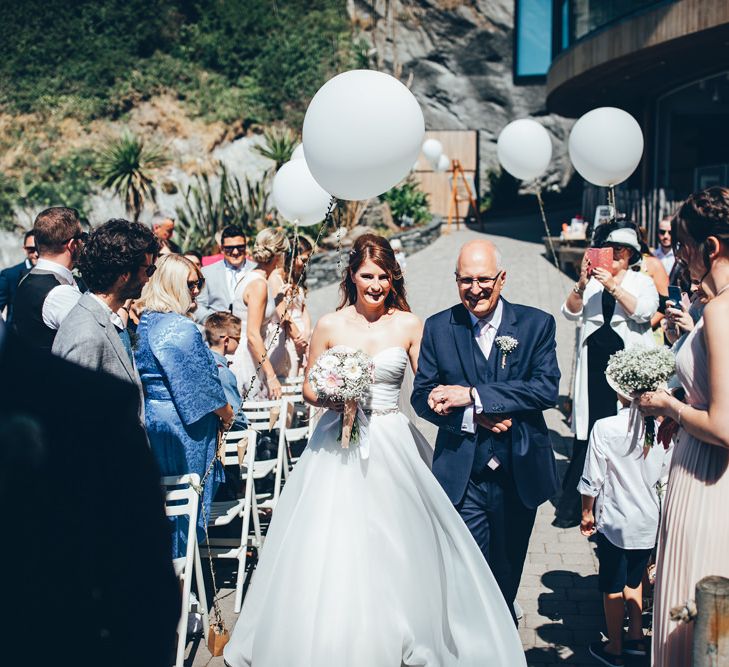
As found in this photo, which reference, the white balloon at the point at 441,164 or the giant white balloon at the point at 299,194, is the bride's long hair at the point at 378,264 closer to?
the giant white balloon at the point at 299,194

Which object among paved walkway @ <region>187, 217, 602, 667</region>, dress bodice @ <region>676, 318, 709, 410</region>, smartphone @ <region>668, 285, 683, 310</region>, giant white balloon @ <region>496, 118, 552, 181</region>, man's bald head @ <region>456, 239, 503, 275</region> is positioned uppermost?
giant white balloon @ <region>496, 118, 552, 181</region>

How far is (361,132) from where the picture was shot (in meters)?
4.77

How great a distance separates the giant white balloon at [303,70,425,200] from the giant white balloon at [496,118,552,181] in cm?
428

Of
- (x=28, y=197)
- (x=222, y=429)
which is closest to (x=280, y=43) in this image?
(x=28, y=197)

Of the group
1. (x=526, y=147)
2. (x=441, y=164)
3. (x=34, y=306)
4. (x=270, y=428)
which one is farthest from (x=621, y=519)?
(x=441, y=164)

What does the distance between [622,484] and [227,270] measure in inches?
181

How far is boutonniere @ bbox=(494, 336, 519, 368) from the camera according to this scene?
146 inches

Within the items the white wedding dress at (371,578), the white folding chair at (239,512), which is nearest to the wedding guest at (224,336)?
the white folding chair at (239,512)

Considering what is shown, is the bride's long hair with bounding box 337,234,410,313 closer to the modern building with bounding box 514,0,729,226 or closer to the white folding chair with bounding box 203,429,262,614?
the white folding chair with bounding box 203,429,262,614

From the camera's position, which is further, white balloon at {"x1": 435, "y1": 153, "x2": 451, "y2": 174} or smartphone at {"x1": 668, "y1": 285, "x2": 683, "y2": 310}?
white balloon at {"x1": 435, "y1": 153, "x2": 451, "y2": 174}

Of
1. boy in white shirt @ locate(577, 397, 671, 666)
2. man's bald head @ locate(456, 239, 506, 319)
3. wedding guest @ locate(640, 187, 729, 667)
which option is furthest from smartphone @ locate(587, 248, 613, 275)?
wedding guest @ locate(640, 187, 729, 667)

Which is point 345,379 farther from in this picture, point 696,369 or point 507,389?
point 696,369

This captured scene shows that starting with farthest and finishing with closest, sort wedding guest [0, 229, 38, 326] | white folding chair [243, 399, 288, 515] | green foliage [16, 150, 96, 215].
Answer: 1. green foliage [16, 150, 96, 215]
2. wedding guest [0, 229, 38, 326]
3. white folding chair [243, 399, 288, 515]

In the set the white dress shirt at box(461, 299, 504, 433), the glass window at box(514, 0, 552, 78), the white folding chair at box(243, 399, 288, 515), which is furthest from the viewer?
the glass window at box(514, 0, 552, 78)
